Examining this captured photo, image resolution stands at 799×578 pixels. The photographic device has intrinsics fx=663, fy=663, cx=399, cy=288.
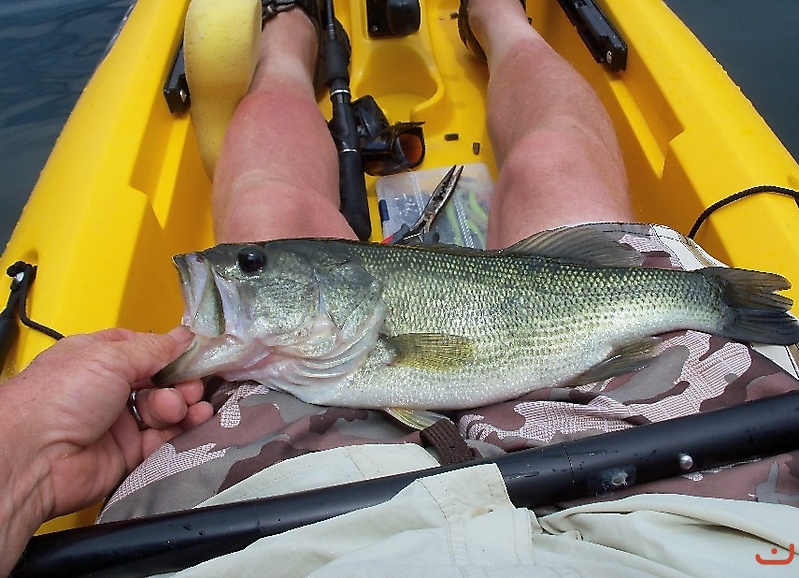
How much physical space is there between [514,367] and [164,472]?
78cm

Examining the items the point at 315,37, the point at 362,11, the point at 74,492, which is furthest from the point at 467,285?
the point at 362,11

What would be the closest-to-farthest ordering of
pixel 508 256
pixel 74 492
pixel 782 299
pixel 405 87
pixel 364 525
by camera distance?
1. pixel 364 525
2. pixel 74 492
3. pixel 782 299
4. pixel 508 256
5. pixel 405 87

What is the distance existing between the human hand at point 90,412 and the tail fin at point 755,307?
3.95 feet

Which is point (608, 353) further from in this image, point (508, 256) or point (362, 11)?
point (362, 11)

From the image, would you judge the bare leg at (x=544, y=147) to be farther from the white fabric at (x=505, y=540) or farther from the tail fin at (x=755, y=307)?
the white fabric at (x=505, y=540)

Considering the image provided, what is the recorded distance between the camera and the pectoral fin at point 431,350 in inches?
58.9

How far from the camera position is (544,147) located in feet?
7.11

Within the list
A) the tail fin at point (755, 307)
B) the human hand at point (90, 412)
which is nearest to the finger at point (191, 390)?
the human hand at point (90, 412)

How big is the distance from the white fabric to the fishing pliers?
1417mm

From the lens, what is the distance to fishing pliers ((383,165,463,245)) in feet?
8.04

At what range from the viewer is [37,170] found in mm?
4289

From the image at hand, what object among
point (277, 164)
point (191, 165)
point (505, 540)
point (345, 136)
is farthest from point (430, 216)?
point (505, 540)

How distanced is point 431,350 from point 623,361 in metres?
0.44

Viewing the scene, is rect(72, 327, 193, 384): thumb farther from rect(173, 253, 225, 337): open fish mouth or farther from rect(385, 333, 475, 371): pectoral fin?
rect(385, 333, 475, 371): pectoral fin
